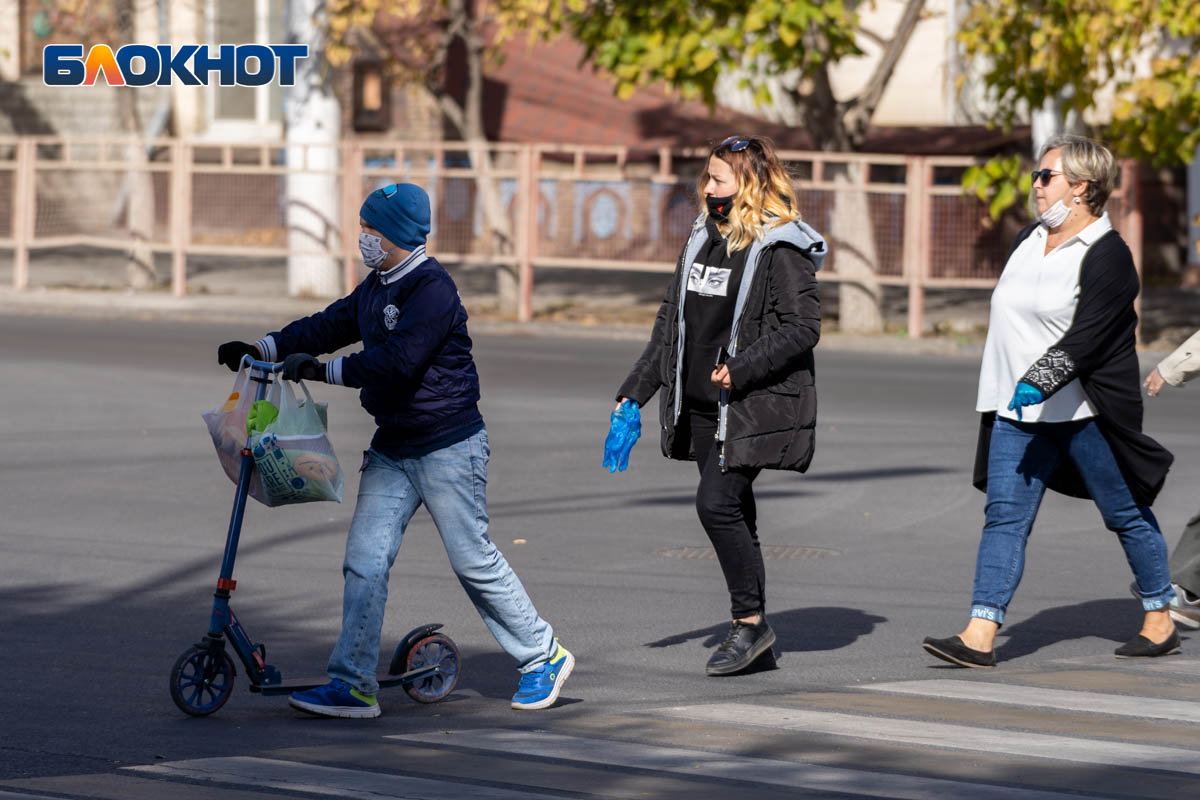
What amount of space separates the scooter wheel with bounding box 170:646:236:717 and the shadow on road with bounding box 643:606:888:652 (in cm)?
190

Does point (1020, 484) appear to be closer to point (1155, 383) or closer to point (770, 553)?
point (1155, 383)

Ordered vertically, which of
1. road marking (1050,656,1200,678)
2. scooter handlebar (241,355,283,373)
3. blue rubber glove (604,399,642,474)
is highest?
scooter handlebar (241,355,283,373)

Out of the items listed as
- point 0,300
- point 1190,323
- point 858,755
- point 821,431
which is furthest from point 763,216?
point 0,300

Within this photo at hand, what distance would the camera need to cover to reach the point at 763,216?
23.0ft

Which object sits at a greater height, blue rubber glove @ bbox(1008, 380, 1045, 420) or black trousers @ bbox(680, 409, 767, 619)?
blue rubber glove @ bbox(1008, 380, 1045, 420)

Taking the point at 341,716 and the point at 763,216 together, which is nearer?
the point at 341,716

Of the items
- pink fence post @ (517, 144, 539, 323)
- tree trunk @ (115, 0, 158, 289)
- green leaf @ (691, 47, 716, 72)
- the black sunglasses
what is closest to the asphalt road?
the black sunglasses

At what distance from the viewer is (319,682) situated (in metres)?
6.26

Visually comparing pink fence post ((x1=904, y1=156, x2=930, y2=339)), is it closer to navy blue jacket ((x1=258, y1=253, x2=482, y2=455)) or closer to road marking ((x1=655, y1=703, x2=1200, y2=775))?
road marking ((x1=655, y1=703, x2=1200, y2=775))

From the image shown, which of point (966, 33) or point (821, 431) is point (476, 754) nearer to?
point (821, 431)

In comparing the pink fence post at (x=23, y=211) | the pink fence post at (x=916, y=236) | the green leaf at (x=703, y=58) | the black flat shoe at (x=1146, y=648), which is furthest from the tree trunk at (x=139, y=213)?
the black flat shoe at (x=1146, y=648)

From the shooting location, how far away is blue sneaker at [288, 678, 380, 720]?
622 centimetres

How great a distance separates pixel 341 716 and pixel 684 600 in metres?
2.55

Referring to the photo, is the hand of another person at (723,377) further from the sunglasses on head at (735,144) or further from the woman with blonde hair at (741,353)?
the sunglasses on head at (735,144)
